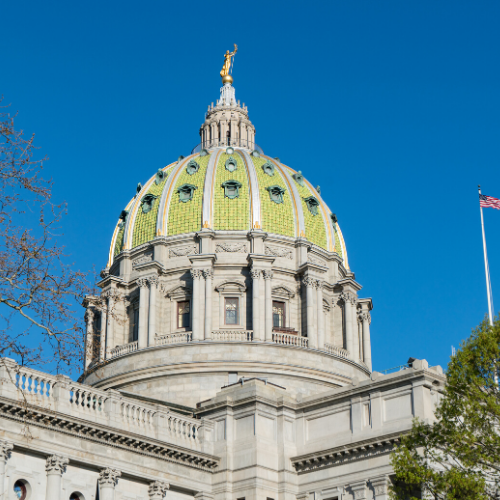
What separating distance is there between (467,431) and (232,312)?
35.1 metres

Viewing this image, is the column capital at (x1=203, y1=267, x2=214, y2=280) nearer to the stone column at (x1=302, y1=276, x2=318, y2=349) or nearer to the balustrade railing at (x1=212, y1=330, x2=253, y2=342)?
the balustrade railing at (x1=212, y1=330, x2=253, y2=342)

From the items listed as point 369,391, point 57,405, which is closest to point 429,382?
point 369,391

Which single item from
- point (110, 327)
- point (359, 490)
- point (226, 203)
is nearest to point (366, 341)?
point (226, 203)

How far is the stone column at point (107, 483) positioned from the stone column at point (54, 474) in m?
2.32

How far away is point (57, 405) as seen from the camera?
44281mm

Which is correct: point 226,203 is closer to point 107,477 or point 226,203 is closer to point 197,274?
point 197,274

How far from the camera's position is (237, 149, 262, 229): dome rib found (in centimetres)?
7188

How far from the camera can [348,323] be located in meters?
71.5

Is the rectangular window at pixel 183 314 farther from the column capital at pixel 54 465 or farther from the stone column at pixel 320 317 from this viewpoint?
the column capital at pixel 54 465

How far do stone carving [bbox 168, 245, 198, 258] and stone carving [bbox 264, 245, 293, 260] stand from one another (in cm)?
509

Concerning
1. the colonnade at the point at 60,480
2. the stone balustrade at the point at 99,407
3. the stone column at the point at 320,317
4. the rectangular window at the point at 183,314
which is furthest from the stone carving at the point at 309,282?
the colonnade at the point at 60,480

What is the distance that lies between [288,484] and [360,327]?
1004 inches

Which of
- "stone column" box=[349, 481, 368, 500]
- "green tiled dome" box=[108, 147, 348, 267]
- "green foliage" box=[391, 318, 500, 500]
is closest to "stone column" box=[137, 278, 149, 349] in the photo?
"green tiled dome" box=[108, 147, 348, 267]

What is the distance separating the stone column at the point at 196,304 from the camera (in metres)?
65.7
